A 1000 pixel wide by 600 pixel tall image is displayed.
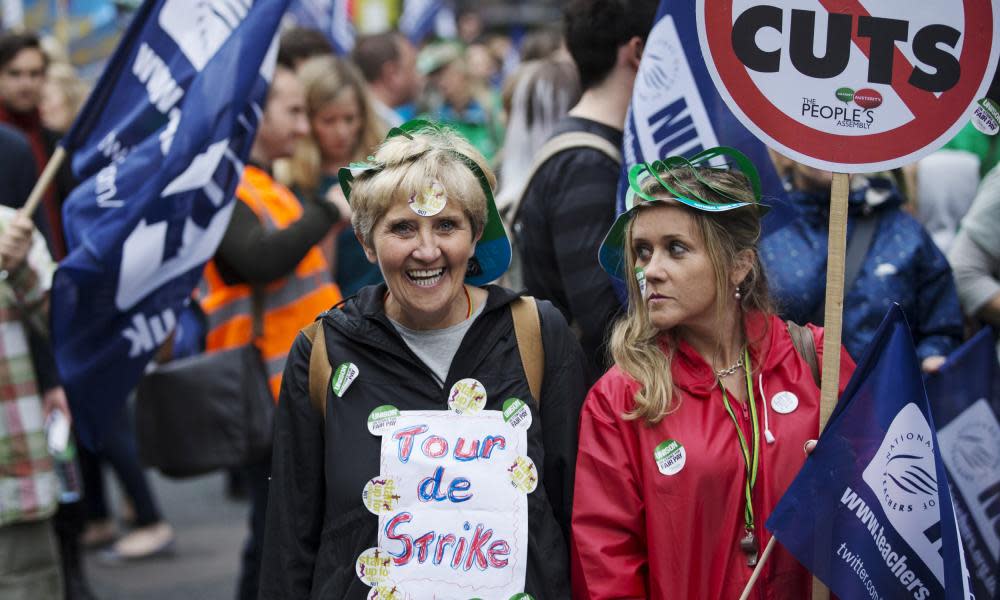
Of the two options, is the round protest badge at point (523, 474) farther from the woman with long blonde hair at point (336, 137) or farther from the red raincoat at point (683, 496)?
the woman with long blonde hair at point (336, 137)

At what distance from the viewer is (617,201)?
397 cm

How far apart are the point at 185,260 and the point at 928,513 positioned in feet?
8.66

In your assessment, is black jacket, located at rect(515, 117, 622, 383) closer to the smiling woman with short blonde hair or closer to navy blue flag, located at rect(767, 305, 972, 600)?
the smiling woman with short blonde hair

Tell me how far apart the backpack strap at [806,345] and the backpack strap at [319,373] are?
3.75 feet

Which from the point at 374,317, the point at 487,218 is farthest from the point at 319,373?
the point at 487,218

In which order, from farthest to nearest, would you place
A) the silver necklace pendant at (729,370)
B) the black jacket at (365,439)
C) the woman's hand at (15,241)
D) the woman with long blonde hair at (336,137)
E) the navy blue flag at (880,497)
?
the woman with long blonde hair at (336,137)
the woman's hand at (15,241)
the silver necklace pendant at (729,370)
the black jacket at (365,439)
the navy blue flag at (880,497)

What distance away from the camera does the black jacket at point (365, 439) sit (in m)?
3.12

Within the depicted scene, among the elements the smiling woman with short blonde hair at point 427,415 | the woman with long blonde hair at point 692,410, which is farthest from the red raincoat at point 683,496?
the smiling woman with short blonde hair at point 427,415

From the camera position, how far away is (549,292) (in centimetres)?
423

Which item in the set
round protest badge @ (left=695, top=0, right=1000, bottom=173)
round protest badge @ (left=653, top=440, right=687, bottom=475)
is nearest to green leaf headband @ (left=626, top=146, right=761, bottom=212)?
round protest badge @ (left=695, top=0, right=1000, bottom=173)

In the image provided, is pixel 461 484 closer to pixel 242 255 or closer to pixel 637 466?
pixel 637 466

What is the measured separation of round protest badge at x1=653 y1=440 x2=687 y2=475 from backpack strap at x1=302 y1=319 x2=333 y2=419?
0.79 metres

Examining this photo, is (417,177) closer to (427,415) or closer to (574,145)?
(427,415)

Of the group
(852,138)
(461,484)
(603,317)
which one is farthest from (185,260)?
(852,138)
